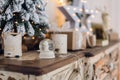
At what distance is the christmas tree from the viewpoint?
1.17 meters

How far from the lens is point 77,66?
1218 millimetres

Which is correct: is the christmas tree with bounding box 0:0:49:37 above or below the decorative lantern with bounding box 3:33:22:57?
above

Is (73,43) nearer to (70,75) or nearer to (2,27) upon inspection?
(70,75)

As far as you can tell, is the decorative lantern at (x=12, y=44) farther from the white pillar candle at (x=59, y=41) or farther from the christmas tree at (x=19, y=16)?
the white pillar candle at (x=59, y=41)

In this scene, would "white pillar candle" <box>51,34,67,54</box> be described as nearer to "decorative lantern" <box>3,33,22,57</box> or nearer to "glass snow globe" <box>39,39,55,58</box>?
"glass snow globe" <box>39,39,55,58</box>

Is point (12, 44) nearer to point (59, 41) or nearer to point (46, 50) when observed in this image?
point (46, 50)

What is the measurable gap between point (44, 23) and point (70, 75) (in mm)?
422

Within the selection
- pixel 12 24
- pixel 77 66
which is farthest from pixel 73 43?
pixel 12 24

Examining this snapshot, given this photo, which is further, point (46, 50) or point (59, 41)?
point (59, 41)

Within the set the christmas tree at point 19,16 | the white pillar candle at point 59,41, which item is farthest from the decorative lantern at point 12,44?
the white pillar candle at point 59,41

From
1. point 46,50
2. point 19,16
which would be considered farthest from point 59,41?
point 19,16

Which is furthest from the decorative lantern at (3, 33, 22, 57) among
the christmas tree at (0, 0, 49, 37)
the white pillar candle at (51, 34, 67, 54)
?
the white pillar candle at (51, 34, 67, 54)

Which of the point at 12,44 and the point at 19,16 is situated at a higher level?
the point at 19,16

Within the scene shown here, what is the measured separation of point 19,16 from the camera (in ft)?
3.97
